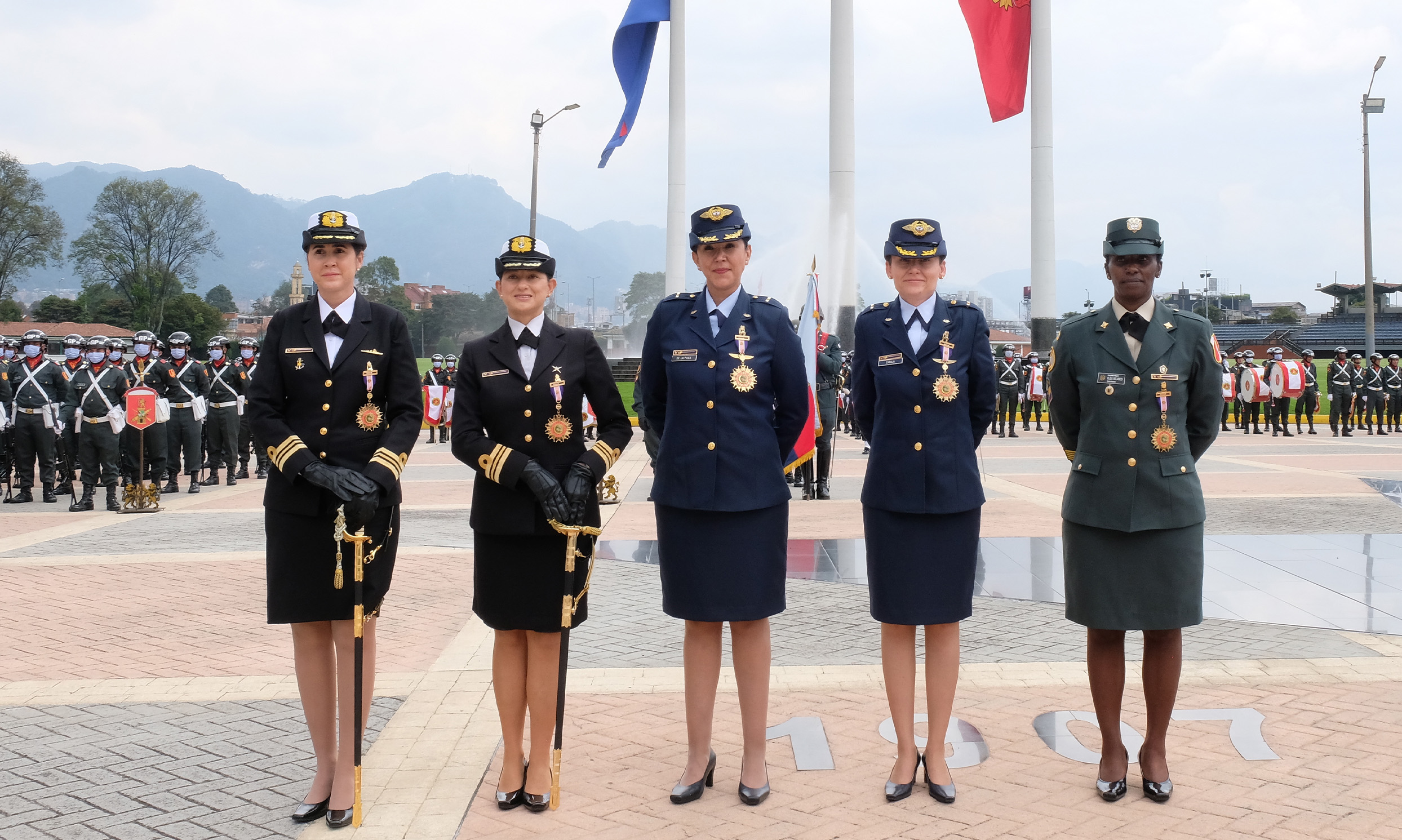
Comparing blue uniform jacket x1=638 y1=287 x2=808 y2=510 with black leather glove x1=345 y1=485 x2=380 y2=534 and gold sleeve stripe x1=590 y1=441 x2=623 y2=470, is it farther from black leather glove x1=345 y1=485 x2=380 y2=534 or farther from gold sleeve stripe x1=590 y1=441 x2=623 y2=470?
black leather glove x1=345 y1=485 x2=380 y2=534

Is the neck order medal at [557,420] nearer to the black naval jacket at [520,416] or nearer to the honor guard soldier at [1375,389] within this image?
the black naval jacket at [520,416]

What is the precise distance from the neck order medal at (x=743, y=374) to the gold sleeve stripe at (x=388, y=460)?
50.0 inches

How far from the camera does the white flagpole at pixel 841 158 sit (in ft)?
90.0

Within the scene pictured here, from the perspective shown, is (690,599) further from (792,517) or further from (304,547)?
(792,517)

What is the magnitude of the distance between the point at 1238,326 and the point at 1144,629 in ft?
267

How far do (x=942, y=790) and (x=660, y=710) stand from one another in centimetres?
155

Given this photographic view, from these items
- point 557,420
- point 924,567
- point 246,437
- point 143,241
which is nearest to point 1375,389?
point 246,437

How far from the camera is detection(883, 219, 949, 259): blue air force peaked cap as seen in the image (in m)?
4.34

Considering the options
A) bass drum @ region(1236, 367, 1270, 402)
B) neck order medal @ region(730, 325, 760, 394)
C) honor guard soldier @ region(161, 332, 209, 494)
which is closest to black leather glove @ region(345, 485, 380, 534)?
neck order medal @ region(730, 325, 760, 394)

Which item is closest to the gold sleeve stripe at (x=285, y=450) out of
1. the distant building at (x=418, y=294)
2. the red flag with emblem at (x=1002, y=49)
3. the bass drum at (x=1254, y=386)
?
the red flag with emblem at (x=1002, y=49)

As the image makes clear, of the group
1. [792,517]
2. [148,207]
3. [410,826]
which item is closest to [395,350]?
[410,826]

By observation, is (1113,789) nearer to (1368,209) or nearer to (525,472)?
(525,472)

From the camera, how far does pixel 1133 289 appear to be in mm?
4109

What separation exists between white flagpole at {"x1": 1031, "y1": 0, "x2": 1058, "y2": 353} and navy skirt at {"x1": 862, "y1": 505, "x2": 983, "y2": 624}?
2617 centimetres
